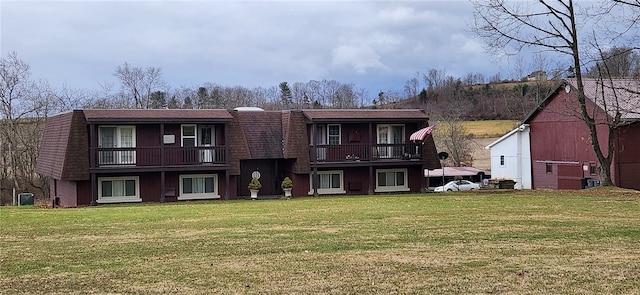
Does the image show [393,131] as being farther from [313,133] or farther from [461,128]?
[461,128]

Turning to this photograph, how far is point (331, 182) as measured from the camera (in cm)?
3562

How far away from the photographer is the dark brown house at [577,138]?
36.3 m

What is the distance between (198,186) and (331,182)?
6.82m

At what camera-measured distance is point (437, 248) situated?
1166cm

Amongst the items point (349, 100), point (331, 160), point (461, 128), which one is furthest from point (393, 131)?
point (349, 100)

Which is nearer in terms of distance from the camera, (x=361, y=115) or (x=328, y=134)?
(x=361, y=115)

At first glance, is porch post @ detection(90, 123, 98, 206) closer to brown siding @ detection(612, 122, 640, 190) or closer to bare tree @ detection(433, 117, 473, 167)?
brown siding @ detection(612, 122, 640, 190)

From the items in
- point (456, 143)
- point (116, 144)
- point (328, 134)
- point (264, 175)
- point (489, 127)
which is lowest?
point (264, 175)

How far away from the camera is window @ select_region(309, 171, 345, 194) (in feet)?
116

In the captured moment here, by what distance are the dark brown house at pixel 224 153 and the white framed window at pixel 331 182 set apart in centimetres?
6

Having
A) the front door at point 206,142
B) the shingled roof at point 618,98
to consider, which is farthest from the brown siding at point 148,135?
the shingled roof at point 618,98

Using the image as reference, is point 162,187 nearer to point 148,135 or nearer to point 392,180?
point 148,135

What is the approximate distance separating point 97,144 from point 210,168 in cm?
512

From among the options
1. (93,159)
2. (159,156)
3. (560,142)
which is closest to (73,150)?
(93,159)
